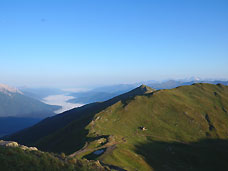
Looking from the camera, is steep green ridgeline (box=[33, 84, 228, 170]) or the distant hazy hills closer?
the distant hazy hills

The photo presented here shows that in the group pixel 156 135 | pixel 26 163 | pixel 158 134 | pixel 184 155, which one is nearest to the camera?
pixel 26 163

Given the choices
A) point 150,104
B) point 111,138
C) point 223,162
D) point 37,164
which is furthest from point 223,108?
point 37,164

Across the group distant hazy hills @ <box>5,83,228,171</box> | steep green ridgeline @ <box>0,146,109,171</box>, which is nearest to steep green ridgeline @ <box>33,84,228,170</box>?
distant hazy hills @ <box>5,83,228,171</box>

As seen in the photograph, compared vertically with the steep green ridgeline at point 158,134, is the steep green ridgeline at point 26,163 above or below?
above

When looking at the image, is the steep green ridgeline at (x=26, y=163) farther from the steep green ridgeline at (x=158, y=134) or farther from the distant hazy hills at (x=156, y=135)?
the distant hazy hills at (x=156, y=135)

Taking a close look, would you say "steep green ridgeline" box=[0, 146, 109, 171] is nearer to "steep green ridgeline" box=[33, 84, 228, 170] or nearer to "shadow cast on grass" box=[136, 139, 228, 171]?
"steep green ridgeline" box=[33, 84, 228, 170]

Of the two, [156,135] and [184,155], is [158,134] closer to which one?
[156,135]

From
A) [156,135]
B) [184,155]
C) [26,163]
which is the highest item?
[26,163]

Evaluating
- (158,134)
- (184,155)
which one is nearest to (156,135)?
(158,134)

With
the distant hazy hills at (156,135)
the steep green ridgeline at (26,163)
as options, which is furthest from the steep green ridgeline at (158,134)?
the steep green ridgeline at (26,163)
